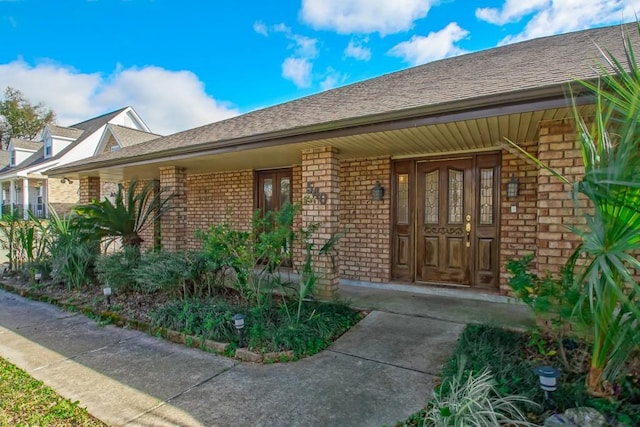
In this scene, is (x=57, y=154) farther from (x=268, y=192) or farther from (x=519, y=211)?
(x=519, y=211)

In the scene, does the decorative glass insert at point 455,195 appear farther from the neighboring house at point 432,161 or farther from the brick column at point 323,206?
the brick column at point 323,206

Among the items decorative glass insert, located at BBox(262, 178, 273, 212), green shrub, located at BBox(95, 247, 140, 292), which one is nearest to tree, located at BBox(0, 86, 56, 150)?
decorative glass insert, located at BBox(262, 178, 273, 212)

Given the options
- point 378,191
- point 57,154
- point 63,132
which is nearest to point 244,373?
point 378,191

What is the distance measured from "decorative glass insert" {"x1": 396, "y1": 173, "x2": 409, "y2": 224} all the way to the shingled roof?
5.10 feet

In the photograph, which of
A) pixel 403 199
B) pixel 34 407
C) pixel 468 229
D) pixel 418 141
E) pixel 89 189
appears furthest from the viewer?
pixel 89 189

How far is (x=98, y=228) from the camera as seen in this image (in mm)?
5875

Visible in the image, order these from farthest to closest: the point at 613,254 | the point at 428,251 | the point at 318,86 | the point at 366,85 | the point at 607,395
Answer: the point at 318,86, the point at 366,85, the point at 428,251, the point at 607,395, the point at 613,254

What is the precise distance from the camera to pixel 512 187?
508 centimetres

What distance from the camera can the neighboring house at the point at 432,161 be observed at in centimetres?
348

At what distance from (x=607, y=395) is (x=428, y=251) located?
3631mm

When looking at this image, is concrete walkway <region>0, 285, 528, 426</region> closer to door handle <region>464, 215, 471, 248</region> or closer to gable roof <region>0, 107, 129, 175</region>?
door handle <region>464, 215, 471, 248</region>

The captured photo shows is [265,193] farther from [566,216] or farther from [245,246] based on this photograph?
[566,216]

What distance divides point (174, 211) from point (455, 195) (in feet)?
18.4

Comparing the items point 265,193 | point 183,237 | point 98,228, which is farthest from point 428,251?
point 98,228
